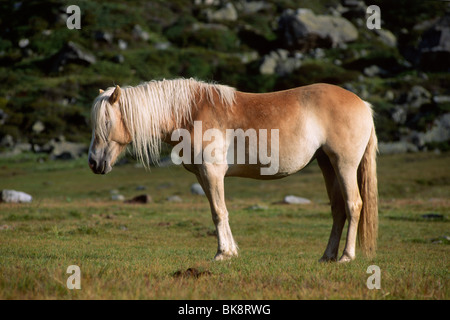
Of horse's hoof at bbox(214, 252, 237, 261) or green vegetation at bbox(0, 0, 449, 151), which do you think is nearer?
horse's hoof at bbox(214, 252, 237, 261)

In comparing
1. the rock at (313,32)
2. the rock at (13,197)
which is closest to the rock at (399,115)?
the rock at (313,32)

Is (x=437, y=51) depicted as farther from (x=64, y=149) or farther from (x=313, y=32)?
(x=64, y=149)

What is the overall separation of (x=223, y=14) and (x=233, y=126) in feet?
422

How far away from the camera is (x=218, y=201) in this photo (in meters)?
8.02

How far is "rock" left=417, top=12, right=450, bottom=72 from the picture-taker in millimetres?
98250

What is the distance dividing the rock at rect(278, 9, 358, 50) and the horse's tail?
11204 cm

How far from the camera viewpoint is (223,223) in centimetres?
809

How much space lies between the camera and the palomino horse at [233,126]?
7977mm

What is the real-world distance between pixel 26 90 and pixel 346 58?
67485 millimetres

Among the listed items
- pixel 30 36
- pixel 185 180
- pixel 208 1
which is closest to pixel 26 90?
pixel 30 36

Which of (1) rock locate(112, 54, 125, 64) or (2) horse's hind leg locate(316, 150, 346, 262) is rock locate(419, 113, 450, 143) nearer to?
(2) horse's hind leg locate(316, 150, 346, 262)

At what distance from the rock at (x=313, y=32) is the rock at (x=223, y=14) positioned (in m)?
16.6

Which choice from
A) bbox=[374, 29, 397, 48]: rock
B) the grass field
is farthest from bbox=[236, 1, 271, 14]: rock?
the grass field

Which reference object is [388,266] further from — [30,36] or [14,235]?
[30,36]
